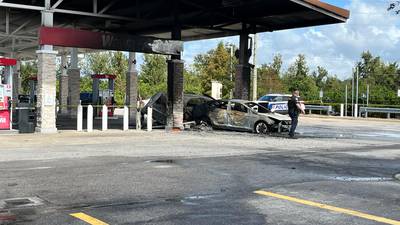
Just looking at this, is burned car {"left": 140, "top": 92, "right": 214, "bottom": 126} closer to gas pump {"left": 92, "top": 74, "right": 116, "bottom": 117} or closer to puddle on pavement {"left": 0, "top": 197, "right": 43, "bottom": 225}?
gas pump {"left": 92, "top": 74, "right": 116, "bottom": 117}

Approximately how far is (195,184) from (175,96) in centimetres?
1437

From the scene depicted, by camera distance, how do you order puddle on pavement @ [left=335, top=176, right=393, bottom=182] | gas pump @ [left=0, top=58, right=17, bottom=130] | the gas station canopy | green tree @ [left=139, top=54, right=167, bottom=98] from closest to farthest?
1. puddle on pavement @ [left=335, top=176, right=393, bottom=182]
2. gas pump @ [left=0, top=58, right=17, bottom=130]
3. the gas station canopy
4. green tree @ [left=139, top=54, right=167, bottom=98]

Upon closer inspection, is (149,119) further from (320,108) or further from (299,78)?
(299,78)

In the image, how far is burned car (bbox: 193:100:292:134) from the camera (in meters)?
22.4

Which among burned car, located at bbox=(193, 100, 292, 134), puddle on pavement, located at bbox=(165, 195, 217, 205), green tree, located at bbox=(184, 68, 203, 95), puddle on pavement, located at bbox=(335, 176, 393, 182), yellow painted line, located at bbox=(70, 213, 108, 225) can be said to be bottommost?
yellow painted line, located at bbox=(70, 213, 108, 225)

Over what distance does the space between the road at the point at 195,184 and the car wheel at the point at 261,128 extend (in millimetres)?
5423

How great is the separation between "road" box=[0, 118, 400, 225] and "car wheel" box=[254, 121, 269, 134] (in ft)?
17.8

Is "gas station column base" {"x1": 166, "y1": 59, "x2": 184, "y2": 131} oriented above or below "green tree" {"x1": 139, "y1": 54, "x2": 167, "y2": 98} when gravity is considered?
below

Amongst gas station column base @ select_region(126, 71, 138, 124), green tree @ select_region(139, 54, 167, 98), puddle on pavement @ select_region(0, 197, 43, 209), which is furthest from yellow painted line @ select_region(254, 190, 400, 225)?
green tree @ select_region(139, 54, 167, 98)

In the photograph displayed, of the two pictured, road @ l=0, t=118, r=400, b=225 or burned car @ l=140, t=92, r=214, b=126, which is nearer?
road @ l=0, t=118, r=400, b=225

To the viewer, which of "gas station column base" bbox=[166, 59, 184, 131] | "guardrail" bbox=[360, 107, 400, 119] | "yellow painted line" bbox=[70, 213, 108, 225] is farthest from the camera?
"guardrail" bbox=[360, 107, 400, 119]

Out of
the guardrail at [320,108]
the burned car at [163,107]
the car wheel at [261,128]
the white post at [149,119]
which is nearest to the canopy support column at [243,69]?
the burned car at [163,107]

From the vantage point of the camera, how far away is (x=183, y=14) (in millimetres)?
25422

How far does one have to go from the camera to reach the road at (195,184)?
699cm
